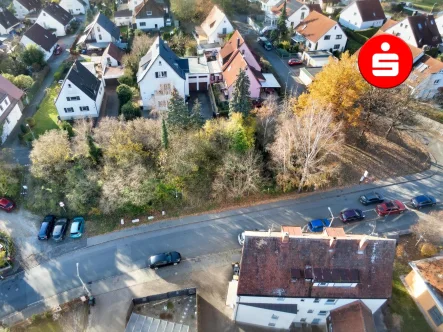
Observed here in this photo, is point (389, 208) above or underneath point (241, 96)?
underneath

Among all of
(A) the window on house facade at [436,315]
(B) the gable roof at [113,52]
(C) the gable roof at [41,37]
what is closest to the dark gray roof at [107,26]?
(B) the gable roof at [113,52]

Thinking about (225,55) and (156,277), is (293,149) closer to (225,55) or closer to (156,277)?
(156,277)

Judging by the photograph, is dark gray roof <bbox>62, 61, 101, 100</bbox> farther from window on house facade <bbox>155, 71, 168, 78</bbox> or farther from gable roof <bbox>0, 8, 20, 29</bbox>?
gable roof <bbox>0, 8, 20, 29</bbox>

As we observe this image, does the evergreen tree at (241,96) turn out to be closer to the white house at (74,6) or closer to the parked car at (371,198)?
the parked car at (371,198)

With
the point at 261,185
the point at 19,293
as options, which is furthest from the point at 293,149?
the point at 19,293

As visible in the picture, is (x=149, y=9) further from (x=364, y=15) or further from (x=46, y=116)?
(x=364, y=15)

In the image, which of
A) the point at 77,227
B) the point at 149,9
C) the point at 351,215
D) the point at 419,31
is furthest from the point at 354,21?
the point at 77,227

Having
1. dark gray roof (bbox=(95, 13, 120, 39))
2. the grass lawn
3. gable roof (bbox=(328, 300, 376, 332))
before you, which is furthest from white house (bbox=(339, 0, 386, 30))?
gable roof (bbox=(328, 300, 376, 332))
